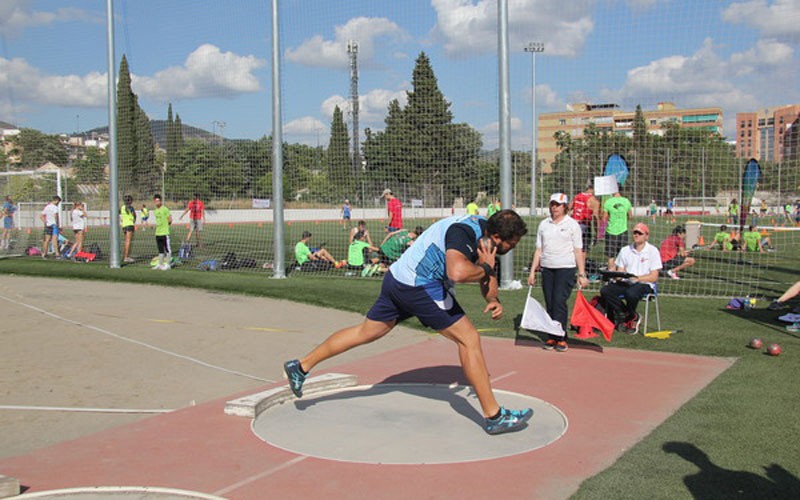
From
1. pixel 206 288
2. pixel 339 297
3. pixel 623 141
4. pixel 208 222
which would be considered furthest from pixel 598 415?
pixel 208 222

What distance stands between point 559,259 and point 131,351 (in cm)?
542

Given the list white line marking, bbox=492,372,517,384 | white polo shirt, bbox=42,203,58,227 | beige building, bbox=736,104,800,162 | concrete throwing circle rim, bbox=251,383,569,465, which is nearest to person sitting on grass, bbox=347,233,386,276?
beige building, bbox=736,104,800,162

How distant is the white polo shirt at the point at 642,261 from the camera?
9.52 m

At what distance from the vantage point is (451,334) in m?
5.27

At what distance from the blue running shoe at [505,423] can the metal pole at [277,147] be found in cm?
1217

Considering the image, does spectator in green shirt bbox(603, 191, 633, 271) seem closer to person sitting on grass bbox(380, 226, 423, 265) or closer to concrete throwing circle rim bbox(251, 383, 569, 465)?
person sitting on grass bbox(380, 226, 423, 265)

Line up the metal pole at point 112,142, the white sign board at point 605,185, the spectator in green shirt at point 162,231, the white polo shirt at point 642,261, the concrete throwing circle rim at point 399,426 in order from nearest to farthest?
the concrete throwing circle rim at point 399,426
the white polo shirt at point 642,261
the white sign board at point 605,185
the spectator in green shirt at point 162,231
the metal pole at point 112,142

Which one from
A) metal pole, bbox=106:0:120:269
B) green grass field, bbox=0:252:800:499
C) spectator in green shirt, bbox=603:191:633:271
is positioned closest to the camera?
green grass field, bbox=0:252:800:499

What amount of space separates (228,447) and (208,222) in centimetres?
2337

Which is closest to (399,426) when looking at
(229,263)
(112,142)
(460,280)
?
(460,280)

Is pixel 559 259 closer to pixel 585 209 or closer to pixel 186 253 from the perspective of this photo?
pixel 585 209

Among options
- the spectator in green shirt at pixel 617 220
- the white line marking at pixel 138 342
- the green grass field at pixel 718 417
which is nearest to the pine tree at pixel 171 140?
the white line marking at pixel 138 342

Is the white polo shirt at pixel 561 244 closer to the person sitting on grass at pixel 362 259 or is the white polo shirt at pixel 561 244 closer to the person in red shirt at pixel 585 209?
the person in red shirt at pixel 585 209

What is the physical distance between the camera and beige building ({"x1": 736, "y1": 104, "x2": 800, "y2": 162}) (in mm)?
15375
